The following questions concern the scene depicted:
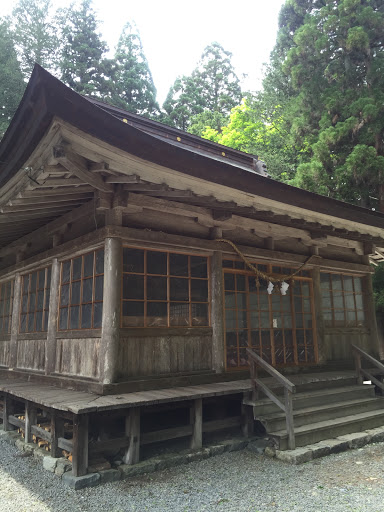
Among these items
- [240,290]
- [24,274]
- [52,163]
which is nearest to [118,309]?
[52,163]

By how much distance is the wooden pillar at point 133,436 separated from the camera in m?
4.32

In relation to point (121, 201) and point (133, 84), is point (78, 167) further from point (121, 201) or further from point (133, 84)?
point (133, 84)

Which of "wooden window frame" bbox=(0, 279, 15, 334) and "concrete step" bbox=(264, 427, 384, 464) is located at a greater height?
"wooden window frame" bbox=(0, 279, 15, 334)

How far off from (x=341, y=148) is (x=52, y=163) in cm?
1190

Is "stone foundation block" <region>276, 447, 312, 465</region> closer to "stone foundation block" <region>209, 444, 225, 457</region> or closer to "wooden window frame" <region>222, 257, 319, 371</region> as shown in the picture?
"stone foundation block" <region>209, 444, 225, 457</region>

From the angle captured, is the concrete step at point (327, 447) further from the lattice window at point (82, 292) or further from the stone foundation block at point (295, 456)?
the lattice window at point (82, 292)

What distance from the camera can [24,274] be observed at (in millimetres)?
7531

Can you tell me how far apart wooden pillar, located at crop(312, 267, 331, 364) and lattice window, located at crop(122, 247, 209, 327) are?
2580 mm

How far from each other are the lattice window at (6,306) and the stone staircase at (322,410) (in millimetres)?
5280

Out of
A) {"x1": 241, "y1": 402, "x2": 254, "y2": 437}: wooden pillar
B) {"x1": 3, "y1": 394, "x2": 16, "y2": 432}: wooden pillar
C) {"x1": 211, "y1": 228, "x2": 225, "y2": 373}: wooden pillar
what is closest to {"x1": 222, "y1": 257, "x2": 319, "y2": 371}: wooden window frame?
{"x1": 211, "y1": 228, "x2": 225, "y2": 373}: wooden pillar

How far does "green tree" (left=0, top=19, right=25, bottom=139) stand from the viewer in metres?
20.6

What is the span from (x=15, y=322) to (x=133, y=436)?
4.24 metres

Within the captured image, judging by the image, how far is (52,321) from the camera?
611 cm

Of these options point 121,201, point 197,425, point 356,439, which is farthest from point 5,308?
point 356,439
